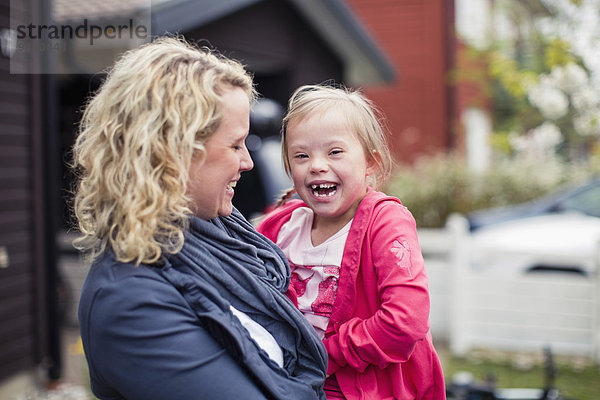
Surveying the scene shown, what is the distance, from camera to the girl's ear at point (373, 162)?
73.8 inches

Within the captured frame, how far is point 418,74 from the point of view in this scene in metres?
14.0

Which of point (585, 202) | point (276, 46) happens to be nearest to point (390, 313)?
point (585, 202)

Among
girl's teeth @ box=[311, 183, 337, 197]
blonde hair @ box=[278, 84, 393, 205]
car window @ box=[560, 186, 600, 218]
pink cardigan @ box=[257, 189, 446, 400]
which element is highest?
blonde hair @ box=[278, 84, 393, 205]

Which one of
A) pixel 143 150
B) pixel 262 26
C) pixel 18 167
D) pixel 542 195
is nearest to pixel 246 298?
pixel 143 150

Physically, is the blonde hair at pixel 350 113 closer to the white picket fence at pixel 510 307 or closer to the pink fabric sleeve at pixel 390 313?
the pink fabric sleeve at pixel 390 313

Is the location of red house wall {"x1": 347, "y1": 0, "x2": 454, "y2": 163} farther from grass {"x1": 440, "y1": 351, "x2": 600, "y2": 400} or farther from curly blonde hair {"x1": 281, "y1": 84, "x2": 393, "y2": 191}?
curly blonde hair {"x1": 281, "y1": 84, "x2": 393, "y2": 191}

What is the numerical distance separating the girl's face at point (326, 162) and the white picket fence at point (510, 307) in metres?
4.40

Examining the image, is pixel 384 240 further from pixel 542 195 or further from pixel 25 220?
pixel 542 195

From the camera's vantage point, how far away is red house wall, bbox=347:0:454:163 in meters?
13.8

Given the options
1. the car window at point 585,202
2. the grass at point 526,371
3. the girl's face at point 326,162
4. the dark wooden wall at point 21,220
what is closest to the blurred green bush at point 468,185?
the car window at point 585,202

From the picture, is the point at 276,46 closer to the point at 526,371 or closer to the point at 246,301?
the point at 526,371

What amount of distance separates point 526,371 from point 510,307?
0.65 meters

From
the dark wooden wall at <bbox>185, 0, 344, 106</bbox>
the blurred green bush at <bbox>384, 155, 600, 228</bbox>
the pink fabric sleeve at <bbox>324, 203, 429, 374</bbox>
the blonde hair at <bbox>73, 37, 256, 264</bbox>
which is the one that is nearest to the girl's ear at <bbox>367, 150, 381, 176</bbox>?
the pink fabric sleeve at <bbox>324, 203, 429, 374</bbox>

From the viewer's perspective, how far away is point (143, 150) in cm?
123
